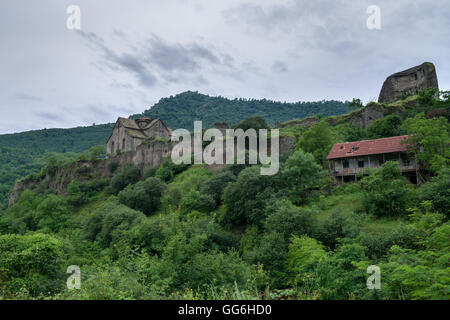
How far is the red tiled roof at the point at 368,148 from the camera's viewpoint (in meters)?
24.4

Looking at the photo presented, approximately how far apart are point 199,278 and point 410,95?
44286 millimetres

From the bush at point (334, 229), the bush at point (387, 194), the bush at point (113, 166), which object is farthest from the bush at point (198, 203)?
the bush at point (113, 166)

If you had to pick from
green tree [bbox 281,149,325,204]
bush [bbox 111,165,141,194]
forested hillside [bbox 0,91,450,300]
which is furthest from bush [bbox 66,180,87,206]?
green tree [bbox 281,149,325,204]

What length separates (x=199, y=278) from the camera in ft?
42.3

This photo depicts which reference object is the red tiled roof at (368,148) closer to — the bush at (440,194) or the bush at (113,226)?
the bush at (440,194)

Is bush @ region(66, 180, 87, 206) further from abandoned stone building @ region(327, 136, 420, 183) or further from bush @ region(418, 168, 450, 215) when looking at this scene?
bush @ region(418, 168, 450, 215)

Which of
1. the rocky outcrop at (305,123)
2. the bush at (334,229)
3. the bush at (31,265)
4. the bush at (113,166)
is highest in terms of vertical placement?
the rocky outcrop at (305,123)

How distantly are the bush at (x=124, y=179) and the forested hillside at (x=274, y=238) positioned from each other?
8869 millimetres

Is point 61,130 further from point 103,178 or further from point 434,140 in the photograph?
point 434,140

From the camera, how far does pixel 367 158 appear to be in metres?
25.7

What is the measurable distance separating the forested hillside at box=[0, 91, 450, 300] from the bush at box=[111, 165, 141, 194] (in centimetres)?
887

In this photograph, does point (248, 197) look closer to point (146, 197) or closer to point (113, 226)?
point (113, 226)

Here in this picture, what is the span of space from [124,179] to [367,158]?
3636cm
